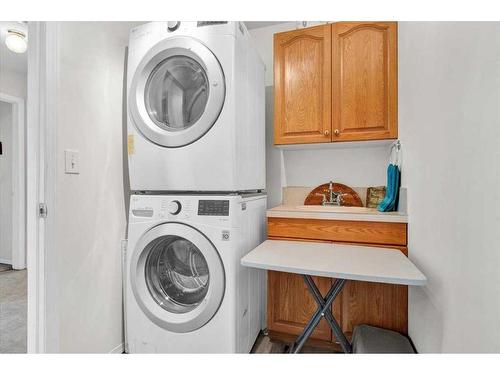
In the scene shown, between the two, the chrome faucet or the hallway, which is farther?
the chrome faucet

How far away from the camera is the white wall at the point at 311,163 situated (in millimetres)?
1991

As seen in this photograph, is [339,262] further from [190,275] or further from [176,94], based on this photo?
[176,94]

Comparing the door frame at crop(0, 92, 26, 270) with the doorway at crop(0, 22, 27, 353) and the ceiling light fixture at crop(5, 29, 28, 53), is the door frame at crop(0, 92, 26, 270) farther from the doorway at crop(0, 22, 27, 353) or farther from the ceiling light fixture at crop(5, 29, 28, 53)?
the ceiling light fixture at crop(5, 29, 28, 53)

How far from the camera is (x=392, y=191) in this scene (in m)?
1.62

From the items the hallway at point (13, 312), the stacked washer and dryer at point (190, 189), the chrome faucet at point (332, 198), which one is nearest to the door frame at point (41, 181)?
the stacked washer and dryer at point (190, 189)

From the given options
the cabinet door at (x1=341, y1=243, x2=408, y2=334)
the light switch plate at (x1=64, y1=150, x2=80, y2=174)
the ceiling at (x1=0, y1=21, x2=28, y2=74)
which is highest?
the ceiling at (x1=0, y1=21, x2=28, y2=74)

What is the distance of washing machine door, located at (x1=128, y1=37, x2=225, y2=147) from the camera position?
4.38 ft

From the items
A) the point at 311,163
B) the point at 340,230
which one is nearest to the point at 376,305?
the point at 340,230

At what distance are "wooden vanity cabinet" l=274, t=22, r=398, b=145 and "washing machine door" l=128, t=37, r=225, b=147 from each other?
659mm

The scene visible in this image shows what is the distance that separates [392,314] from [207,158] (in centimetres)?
139

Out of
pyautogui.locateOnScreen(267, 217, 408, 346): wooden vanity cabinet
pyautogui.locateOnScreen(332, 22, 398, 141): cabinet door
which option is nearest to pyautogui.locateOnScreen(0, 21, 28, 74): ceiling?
pyautogui.locateOnScreen(332, 22, 398, 141): cabinet door

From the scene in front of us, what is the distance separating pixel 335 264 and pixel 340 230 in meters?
0.44

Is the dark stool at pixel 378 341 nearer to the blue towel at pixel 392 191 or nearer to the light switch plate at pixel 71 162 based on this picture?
the blue towel at pixel 392 191
